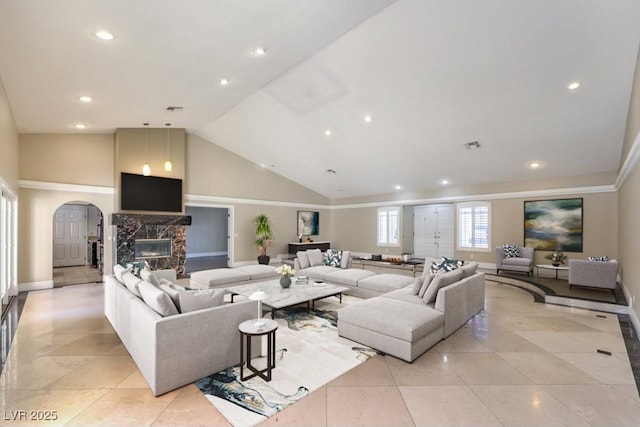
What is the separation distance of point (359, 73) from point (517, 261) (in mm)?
6419

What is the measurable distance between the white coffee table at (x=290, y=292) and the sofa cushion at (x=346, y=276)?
0.39 meters

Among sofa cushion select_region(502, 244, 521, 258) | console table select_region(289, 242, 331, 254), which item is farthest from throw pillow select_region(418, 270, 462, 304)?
console table select_region(289, 242, 331, 254)

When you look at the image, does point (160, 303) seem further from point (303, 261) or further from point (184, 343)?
point (303, 261)

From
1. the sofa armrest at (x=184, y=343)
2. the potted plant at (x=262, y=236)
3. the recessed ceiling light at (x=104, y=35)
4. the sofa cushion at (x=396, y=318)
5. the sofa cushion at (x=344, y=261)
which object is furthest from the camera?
the potted plant at (x=262, y=236)

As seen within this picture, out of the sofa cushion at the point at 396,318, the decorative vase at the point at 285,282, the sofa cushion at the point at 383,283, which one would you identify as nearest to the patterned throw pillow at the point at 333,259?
the sofa cushion at the point at 383,283

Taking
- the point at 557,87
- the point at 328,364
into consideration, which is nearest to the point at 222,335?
the point at 328,364

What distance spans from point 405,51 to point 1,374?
6.36m

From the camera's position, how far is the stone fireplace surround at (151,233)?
7668 mm

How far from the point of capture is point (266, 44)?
3.77 m

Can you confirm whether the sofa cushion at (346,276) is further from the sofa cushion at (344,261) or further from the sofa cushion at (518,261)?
the sofa cushion at (518,261)

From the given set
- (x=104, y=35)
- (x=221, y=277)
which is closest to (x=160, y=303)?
(x=104, y=35)

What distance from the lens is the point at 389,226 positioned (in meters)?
11.8

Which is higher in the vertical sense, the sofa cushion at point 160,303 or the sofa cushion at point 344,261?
the sofa cushion at point 160,303

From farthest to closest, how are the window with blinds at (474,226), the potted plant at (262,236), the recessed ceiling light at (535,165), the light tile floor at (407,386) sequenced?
the potted plant at (262,236) → the window with blinds at (474,226) → the recessed ceiling light at (535,165) → the light tile floor at (407,386)
